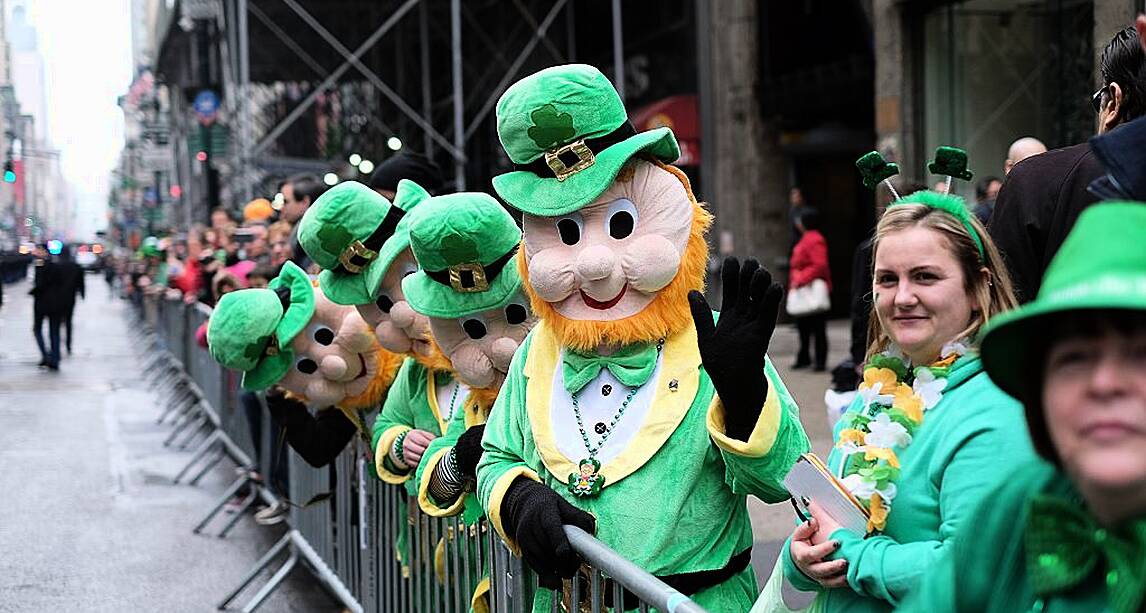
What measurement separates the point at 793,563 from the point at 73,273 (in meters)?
21.0

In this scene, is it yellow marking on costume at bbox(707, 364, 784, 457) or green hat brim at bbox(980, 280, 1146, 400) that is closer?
green hat brim at bbox(980, 280, 1146, 400)

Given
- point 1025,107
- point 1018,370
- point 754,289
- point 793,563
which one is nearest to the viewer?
point 1018,370

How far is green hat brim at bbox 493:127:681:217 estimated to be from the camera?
3480mm

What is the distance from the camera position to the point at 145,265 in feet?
97.3

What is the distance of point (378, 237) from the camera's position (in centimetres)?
521

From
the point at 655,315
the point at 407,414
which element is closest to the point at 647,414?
the point at 655,315

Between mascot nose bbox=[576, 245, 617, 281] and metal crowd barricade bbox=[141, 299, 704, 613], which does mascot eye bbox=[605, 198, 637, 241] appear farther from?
metal crowd barricade bbox=[141, 299, 704, 613]

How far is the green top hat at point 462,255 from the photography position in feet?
13.8

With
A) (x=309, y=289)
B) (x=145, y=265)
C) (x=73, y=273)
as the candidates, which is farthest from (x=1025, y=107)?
(x=145, y=265)

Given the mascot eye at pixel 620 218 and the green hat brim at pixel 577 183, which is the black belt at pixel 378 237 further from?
the mascot eye at pixel 620 218

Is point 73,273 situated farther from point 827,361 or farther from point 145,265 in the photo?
point 827,361

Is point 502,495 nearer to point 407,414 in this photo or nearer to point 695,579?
point 695,579

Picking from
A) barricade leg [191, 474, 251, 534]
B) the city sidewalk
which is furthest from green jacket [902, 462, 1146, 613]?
barricade leg [191, 474, 251, 534]

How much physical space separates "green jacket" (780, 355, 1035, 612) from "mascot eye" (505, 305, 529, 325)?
1.97 metres
